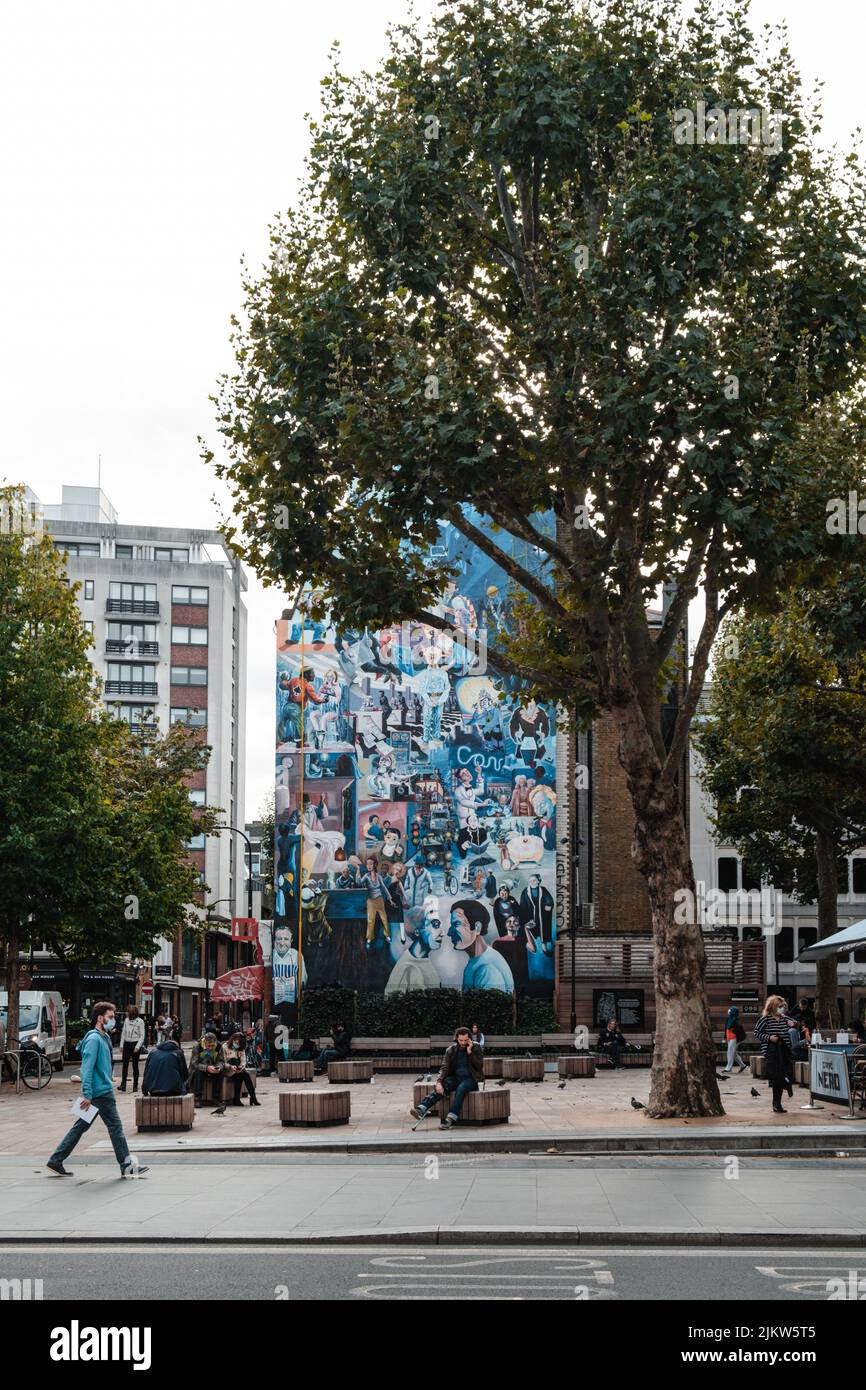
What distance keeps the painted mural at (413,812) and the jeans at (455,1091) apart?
2891 centimetres

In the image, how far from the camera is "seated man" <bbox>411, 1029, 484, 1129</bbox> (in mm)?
21312

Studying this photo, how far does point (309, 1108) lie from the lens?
72.3 ft

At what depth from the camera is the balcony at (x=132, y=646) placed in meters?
87.1

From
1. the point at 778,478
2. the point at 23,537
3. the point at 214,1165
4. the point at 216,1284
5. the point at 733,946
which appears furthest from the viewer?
the point at 733,946

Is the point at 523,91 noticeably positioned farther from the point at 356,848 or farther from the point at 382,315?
the point at 356,848

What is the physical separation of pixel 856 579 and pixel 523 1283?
20638 millimetres

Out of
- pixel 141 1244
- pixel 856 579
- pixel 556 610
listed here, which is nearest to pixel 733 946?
pixel 856 579

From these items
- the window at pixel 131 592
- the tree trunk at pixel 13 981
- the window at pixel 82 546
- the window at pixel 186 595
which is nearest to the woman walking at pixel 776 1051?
the tree trunk at pixel 13 981

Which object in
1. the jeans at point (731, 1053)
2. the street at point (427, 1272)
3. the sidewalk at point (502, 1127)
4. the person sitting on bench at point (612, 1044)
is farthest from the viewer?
the person sitting on bench at point (612, 1044)

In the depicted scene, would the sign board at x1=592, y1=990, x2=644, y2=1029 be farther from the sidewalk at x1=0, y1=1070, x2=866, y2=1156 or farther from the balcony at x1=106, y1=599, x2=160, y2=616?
the balcony at x1=106, y1=599, x2=160, y2=616

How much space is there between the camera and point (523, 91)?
20.6 meters

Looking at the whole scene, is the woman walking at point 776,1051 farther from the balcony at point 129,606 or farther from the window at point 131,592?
the window at point 131,592

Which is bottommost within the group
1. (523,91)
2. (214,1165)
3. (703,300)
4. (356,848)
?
(214,1165)

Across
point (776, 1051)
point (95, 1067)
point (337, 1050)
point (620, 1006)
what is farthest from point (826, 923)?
point (95, 1067)
